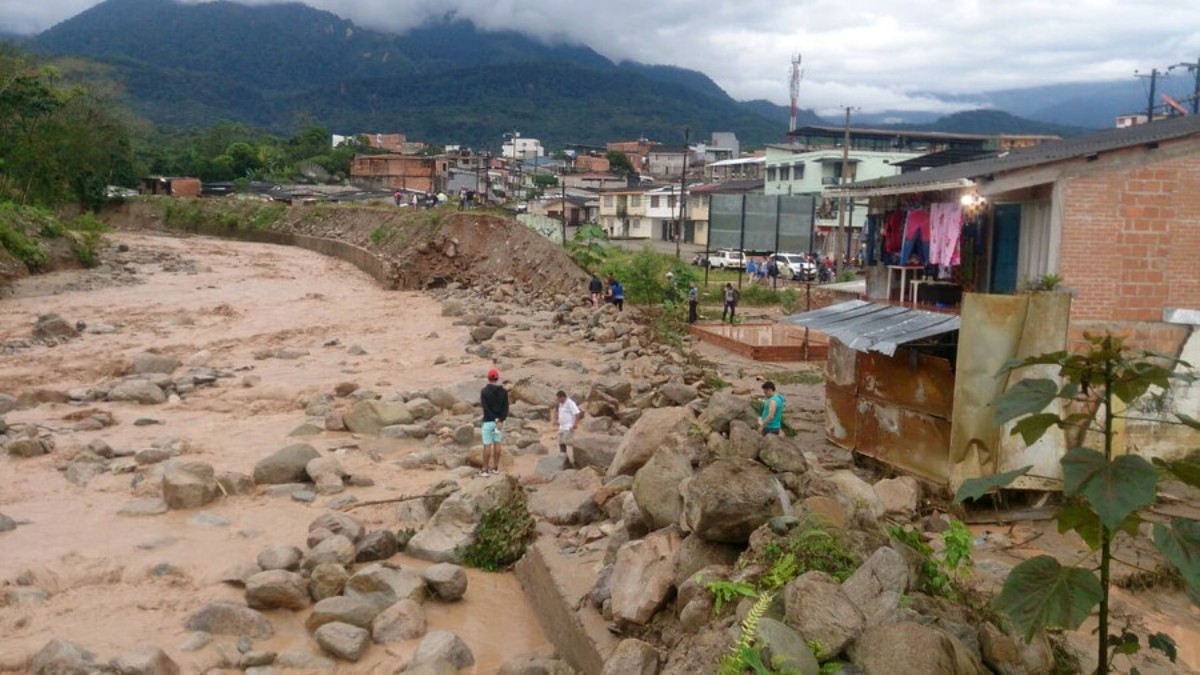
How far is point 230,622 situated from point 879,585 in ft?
17.9

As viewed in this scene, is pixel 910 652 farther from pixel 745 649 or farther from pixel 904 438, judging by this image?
pixel 904 438

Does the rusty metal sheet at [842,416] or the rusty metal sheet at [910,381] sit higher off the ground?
the rusty metal sheet at [910,381]

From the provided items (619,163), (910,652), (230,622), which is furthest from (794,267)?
(619,163)

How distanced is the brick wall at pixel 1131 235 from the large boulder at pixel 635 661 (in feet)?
24.8

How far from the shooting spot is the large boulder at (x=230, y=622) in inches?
310

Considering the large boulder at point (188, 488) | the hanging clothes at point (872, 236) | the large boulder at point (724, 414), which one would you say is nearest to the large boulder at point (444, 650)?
the large boulder at point (724, 414)

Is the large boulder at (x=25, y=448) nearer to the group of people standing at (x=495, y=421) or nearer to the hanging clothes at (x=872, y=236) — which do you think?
the group of people standing at (x=495, y=421)

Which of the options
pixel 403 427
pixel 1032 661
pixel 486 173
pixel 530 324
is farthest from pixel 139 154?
pixel 1032 661

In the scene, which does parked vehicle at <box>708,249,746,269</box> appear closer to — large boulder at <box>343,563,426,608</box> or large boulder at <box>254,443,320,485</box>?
large boulder at <box>254,443,320,485</box>

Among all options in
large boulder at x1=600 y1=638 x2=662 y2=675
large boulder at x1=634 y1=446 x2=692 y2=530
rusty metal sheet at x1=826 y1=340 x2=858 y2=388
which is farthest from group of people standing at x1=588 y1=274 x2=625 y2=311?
Result: large boulder at x1=600 y1=638 x2=662 y2=675

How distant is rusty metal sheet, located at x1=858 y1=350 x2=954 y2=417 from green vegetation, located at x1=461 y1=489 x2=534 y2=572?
4947 mm

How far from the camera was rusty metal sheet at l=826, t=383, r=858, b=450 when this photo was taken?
1288 cm

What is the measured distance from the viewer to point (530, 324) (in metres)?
27.1

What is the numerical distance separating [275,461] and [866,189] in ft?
33.4
